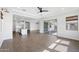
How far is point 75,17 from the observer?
19.4 feet

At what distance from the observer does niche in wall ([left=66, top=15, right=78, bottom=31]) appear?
5882 millimetres

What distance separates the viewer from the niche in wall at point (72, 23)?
5.88m

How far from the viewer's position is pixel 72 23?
6.24m

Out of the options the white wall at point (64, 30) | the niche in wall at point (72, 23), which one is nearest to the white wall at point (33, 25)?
the white wall at point (64, 30)

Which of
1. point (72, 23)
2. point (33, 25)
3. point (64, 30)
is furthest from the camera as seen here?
point (33, 25)

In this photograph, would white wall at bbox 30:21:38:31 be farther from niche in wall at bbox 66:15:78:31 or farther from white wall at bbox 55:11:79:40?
niche in wall at bbox 66:15:78:31

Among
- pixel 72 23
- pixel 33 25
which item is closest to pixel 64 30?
pixel 72 23

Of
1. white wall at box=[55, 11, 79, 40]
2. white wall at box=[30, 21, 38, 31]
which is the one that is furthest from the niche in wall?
white wall at box=[30, 21, 38, 31]

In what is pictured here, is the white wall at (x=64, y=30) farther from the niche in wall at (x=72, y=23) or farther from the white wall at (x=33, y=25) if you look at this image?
the white wall at (x=33, y=25)

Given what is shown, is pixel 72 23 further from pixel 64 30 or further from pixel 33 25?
pixel 33 25

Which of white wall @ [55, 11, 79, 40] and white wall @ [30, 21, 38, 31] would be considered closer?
white wall @ [55, 11, 79, 40]

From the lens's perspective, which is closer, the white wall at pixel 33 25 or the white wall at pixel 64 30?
the white wall at pixel 64 30
